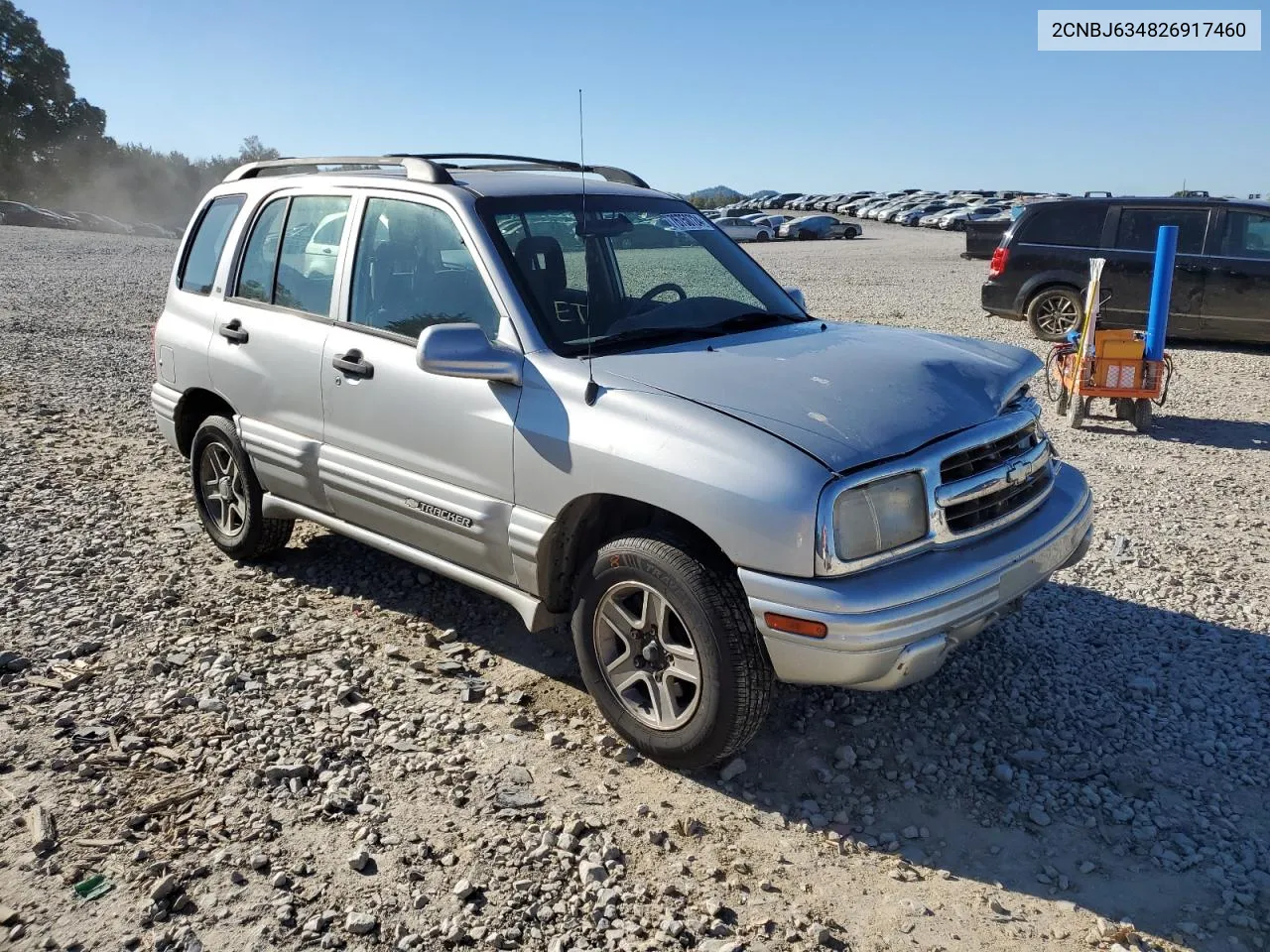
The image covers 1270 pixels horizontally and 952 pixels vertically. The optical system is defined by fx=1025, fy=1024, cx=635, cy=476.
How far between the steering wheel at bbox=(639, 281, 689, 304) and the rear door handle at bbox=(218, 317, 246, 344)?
2040mm

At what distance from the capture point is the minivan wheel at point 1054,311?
12.4 metres

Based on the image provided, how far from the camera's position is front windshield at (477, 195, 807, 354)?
13.0ft

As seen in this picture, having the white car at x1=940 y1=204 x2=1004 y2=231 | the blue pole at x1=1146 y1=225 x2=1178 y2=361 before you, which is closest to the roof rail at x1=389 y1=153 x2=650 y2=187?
the blue pole at x1=1146 y1=225 x2=1178 y2=361

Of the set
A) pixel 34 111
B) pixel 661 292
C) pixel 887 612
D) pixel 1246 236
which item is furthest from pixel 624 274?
pixel 34 111

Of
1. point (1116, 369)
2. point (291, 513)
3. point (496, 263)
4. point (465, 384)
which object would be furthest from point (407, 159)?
point (1116, 369)

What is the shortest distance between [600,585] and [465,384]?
95 centimetres

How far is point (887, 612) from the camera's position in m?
3.04

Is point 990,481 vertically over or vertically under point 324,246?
under

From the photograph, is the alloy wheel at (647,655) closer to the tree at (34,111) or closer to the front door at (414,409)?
the front door at (414,409)

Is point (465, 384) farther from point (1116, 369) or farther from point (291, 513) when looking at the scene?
point (1116, 369)

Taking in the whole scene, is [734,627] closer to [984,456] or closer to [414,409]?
[984,456]

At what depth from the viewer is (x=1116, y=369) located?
8.02 m

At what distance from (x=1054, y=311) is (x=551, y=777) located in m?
11.0

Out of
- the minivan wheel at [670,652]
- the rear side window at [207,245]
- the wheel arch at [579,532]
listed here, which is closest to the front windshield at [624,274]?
the wheel arch at [579,532]
